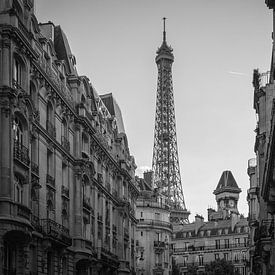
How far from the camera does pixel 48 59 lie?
189ft

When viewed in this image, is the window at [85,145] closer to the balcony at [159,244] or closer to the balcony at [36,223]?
the balcony at [36,223]

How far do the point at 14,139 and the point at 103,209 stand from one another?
1115 inches

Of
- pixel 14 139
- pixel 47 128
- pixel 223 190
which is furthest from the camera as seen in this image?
pixel 223 190

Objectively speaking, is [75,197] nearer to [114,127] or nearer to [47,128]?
[47,128]

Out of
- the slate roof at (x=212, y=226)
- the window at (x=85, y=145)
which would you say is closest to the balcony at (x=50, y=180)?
the window at (x=85, y=145)

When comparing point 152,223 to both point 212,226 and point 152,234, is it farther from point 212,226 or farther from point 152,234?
point 212,226

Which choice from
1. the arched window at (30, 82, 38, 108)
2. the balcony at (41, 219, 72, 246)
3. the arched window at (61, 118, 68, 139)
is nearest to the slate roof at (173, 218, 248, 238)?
the arched window at (61, 118, 68, 139)

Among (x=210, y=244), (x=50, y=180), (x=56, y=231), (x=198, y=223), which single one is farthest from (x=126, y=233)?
(x=198, y=223)

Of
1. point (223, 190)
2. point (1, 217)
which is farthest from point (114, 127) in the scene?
point (223, 190)

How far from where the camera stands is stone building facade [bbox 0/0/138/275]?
46.2 m

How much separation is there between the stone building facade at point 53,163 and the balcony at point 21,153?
0.07m

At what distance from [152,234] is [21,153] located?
76822 millimetres

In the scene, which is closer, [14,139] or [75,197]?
[14,139]

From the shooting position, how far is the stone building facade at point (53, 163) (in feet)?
152
